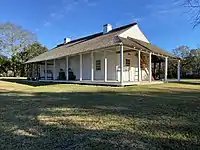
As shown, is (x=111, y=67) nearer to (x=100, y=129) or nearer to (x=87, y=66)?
(x=87, y=66)

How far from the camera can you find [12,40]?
3903 cm

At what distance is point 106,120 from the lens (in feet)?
16.1

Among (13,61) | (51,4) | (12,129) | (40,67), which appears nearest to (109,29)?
(51,4)

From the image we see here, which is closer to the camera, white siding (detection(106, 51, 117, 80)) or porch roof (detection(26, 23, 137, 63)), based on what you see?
porch roof (detection(26, 23, 137, 63))

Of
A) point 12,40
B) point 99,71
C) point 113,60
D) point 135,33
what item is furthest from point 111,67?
point 12,40

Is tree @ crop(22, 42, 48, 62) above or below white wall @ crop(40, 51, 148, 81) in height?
above

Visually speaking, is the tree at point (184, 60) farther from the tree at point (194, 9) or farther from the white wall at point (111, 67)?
the tree at point (194, 9)

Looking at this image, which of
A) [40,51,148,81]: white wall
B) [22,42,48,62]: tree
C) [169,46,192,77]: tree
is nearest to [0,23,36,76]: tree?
[22,42,48,62]: tree

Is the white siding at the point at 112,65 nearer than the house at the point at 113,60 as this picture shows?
No

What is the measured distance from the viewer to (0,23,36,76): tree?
38625 millimetres

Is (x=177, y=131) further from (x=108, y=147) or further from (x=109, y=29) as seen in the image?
(x=109, y=29)

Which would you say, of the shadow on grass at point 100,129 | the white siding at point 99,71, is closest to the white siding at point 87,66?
the white siding at point 99,71

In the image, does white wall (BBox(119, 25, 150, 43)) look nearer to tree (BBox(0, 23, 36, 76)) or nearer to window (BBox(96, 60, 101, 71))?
window (BBox(96, 60, 101, 71))

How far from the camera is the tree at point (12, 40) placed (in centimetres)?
3862
